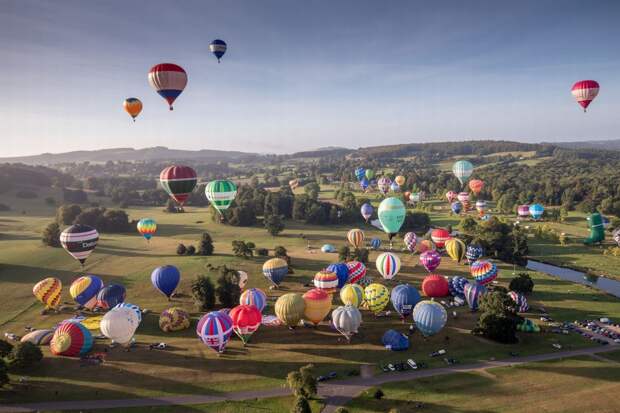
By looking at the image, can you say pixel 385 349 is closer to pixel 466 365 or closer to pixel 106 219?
pixel 466 365

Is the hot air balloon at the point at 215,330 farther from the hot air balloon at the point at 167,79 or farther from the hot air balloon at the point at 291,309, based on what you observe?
the hot air balloon at the point at 167,79

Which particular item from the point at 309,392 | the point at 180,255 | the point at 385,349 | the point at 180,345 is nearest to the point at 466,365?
the point at 385,349

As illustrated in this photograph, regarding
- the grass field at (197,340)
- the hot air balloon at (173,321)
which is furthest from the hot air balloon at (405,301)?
the hot air balloon at (173,321)

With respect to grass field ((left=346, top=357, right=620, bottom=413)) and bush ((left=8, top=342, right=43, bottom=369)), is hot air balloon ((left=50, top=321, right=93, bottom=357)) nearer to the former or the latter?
bush ((left=8, top=342, right=43, bottom=369))

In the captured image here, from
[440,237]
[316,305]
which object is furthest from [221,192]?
[440,237]

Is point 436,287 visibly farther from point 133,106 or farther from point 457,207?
point 457,207

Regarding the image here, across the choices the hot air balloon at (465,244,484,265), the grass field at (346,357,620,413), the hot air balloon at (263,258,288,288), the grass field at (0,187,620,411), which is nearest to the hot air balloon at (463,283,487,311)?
the grass field at (0,187,620,411)

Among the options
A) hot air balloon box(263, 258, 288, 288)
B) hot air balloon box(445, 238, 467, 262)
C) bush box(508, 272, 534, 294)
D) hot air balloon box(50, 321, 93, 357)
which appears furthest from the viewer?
hot air balloon box(445, 238, 467, 262)
